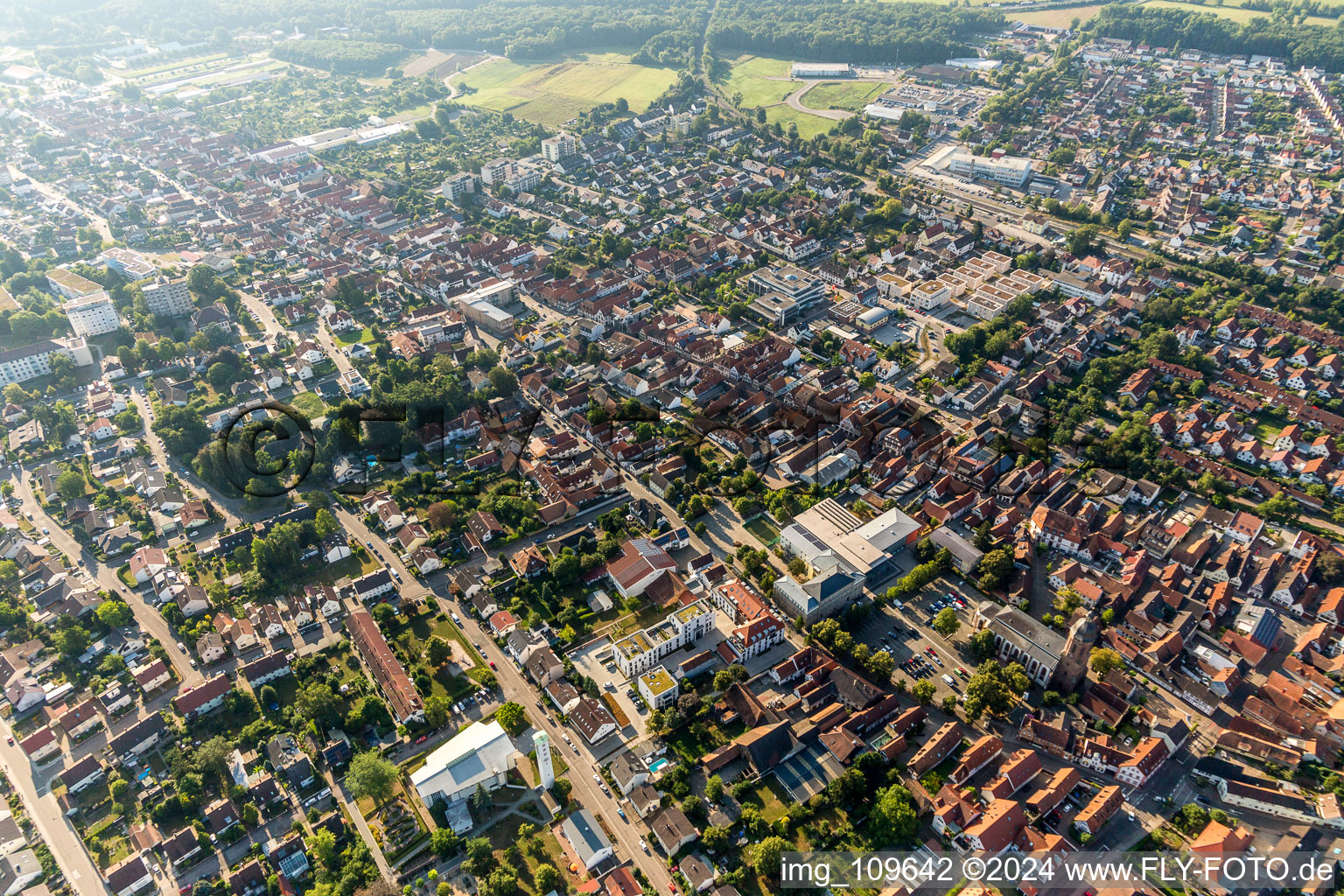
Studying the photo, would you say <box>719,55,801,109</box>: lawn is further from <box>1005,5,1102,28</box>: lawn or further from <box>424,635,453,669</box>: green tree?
<box>424,635,453,669</box>: green tree

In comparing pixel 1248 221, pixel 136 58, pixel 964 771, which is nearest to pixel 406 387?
pixel 964 771

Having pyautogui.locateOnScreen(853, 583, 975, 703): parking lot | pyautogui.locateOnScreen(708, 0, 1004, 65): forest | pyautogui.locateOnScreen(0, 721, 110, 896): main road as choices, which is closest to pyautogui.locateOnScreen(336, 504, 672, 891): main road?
pyautogui.locateOnScreen(853, 583, 975, 703): parking lot

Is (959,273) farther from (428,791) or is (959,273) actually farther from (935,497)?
(428,791)

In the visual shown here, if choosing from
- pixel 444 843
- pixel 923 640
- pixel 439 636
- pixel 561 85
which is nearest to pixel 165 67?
pixel 561 85

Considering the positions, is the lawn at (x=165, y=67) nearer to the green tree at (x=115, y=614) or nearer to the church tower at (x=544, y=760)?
the green tree at (x=115, y=614)

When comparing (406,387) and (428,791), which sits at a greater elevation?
(406,387)

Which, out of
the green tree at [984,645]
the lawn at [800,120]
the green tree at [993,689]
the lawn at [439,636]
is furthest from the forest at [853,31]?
the lawn at [439,636]
